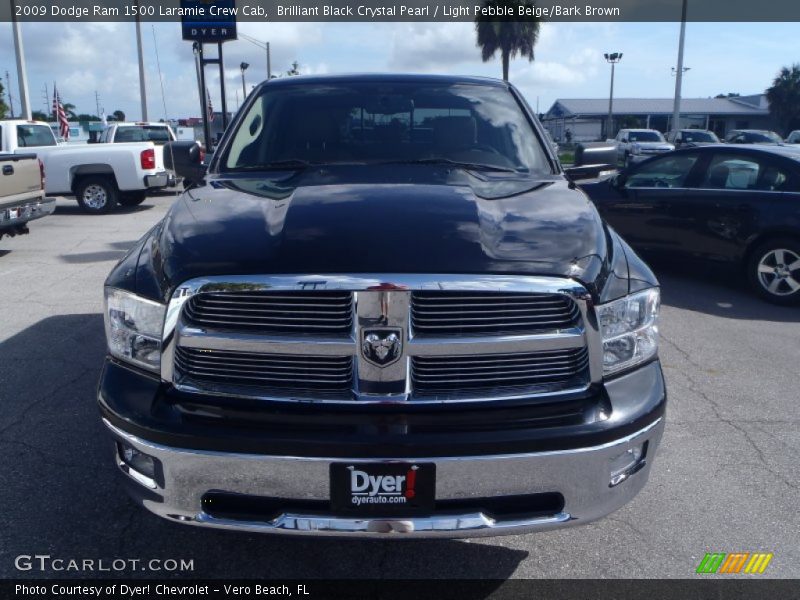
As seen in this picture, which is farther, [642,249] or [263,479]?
[642,249]

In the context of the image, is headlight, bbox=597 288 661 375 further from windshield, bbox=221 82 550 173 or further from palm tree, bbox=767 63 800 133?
palm tree, bbox=767 63 800 133

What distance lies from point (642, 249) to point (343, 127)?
5.40 metres

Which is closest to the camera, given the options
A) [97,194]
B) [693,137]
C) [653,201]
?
[653,201]

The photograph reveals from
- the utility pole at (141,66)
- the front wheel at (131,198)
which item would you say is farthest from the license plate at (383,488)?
the utility pole at (141,66)

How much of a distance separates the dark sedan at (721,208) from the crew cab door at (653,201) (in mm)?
11

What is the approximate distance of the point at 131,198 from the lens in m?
15.7

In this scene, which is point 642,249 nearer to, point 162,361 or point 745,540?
point 745,540

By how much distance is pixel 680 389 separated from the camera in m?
4.97

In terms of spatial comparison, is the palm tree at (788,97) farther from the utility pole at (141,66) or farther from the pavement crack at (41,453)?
the pavement crack at (41,453)

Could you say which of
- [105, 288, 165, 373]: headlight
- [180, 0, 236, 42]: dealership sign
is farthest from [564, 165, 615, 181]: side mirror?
[180, 0, 236, 42]: dealership sign

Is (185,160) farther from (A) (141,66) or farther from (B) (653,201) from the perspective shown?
(A) (141,66)

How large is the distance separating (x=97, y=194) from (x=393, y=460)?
13.8 meters

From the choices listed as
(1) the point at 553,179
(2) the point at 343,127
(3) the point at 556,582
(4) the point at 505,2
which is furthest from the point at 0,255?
(4) the point at 505,2

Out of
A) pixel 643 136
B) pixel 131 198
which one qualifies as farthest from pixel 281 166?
pixel 643 136
